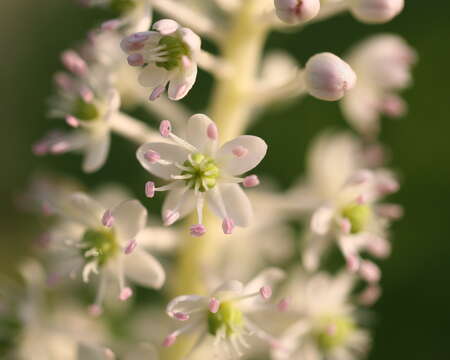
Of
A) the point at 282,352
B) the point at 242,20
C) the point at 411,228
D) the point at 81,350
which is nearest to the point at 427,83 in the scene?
the point at 411,228

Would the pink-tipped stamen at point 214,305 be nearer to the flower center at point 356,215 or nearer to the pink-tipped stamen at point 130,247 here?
the pink-tipped stamen at point 130,247

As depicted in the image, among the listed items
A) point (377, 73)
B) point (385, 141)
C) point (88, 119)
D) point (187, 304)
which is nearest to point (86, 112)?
point (88, 119)

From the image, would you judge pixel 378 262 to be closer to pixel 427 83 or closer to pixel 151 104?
pixel 427 83

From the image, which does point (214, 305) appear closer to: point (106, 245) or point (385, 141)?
point (106, 245)

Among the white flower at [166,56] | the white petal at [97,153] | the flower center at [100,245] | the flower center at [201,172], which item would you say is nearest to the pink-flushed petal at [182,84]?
the white flower at [166,56]

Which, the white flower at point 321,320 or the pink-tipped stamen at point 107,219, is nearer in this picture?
the pink-tipped stamen at point 107,219

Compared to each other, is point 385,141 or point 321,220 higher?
point 321,220
